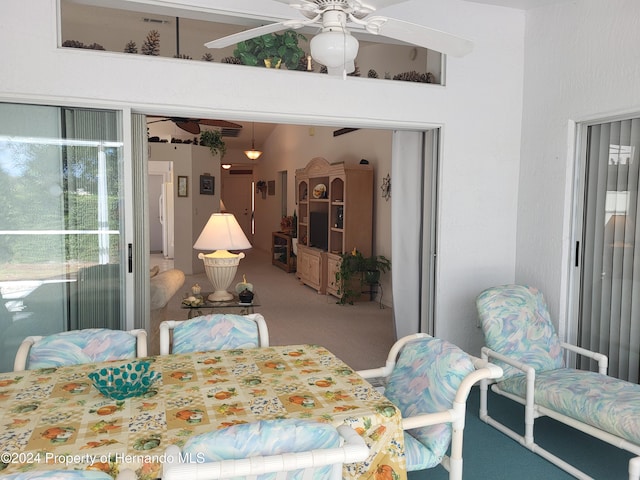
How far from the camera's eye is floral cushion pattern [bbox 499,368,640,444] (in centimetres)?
248

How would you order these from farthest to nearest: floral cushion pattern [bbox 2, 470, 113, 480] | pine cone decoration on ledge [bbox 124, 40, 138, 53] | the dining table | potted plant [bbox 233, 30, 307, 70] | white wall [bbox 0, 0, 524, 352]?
potted plant [bbox 233, 30, 307, 70] → pine cone decoration on ledge [bbox 124, 40, 138, 53] → white wall [bbox 0, 0, 524, 352] → the dining table → floral cushion pattern [bbox 2, 470, 113, 480]

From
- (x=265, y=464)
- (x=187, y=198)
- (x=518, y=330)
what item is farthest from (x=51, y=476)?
(x=187, y=198)

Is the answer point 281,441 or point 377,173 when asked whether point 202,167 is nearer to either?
point 377,173

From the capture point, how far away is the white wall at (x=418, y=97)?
3029mm

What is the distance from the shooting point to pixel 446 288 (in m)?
4.06

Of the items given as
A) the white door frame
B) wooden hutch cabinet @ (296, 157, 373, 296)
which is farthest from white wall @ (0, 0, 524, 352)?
the white door frame

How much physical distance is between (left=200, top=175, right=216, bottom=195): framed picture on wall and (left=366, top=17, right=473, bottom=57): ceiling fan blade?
26.4 ft

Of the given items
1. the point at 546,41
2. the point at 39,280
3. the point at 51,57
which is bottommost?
the point at 39,280

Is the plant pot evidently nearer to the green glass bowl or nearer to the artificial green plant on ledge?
the green glass bowl

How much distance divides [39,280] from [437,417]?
8.23ft

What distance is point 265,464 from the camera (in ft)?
4.27

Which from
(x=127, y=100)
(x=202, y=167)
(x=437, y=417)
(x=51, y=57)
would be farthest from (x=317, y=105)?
(x=202, y=167)

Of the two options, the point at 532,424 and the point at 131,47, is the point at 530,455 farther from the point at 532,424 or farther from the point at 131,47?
the point at 131,47

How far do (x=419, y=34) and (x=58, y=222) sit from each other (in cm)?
240
